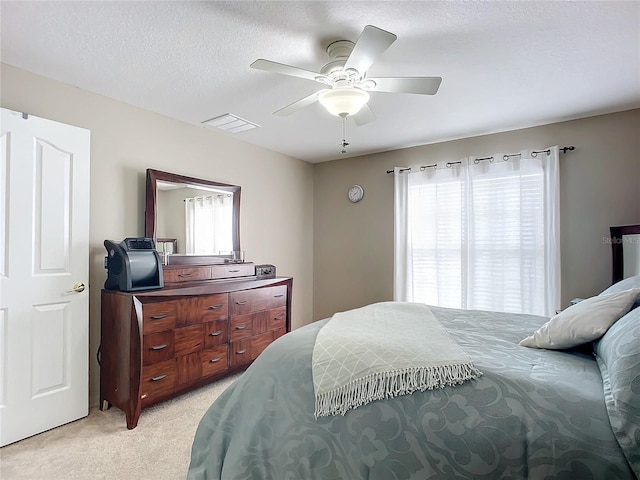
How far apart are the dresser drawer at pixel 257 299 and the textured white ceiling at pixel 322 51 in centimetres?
163

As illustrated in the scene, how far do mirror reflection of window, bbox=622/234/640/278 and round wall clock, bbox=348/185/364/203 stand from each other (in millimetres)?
2627

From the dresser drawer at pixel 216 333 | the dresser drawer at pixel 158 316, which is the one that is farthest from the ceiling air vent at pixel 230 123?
the dresser drawer at pixel 216 333

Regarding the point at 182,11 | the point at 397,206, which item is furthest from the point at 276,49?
the point at 397,206

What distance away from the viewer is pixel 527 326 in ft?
6.59

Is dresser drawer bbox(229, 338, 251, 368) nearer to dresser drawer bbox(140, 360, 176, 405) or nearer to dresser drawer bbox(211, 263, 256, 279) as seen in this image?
dresser drawer bbox(140, 360, 176, 405)

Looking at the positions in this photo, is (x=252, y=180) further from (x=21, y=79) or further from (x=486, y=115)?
(x=486, y=115)

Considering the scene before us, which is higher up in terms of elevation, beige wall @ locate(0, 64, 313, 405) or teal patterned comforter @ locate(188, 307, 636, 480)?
beige wall @ locate(0, 64, 313, 405)

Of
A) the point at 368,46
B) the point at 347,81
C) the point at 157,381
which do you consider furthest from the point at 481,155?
the point at 157,381

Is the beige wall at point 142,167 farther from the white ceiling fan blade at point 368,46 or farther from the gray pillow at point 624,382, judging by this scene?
the gray pillow at point 624,382

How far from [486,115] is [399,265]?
1.80m

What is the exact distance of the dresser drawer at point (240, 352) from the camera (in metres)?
3.05

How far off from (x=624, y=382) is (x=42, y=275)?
3.05 m

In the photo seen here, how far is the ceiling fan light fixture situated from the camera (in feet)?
6.37

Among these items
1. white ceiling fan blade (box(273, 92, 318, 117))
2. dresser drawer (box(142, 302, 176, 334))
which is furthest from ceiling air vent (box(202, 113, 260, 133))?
dresser drawer (box(142, 302, 176, 334))
